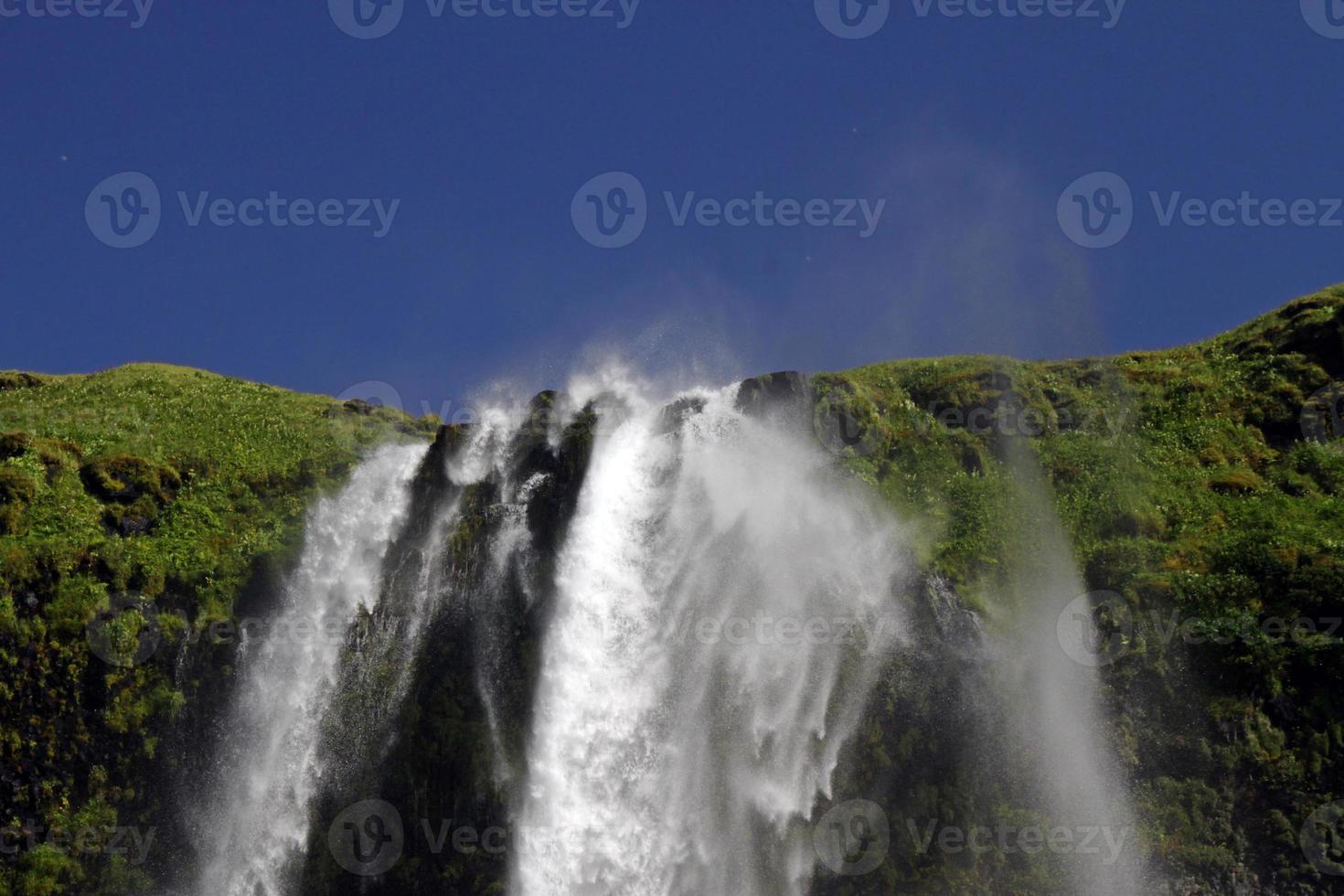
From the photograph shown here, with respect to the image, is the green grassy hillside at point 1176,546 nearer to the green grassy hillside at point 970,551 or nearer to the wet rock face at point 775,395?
the green grassy hillside at point 970,551

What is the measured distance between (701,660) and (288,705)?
13422mm

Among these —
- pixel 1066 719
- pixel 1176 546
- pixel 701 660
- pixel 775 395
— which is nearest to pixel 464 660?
pixel 701 660

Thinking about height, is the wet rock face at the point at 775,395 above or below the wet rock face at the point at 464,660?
above

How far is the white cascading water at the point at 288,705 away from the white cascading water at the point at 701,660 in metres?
7.52

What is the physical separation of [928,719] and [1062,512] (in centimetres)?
1080

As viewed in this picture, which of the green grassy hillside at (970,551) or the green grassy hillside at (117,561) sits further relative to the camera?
the green grassy hillside at (117,561)

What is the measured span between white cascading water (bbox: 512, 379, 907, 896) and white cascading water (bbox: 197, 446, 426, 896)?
7521mm

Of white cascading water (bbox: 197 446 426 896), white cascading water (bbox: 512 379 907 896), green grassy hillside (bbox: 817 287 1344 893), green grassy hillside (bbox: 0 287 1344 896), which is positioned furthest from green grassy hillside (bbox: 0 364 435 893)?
green grassy hillside (bbox: 817 287 1344 893)

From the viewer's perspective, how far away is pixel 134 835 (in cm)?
3369

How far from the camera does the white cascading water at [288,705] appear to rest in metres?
33.5

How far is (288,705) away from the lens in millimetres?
35719

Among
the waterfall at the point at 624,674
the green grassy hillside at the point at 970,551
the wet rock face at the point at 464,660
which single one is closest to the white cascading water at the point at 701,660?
the waterfall at the point at 624,674

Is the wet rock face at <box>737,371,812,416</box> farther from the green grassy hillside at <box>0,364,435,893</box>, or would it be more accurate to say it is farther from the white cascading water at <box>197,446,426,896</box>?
the green grassy hillside at <box>0,364,435,893</box>

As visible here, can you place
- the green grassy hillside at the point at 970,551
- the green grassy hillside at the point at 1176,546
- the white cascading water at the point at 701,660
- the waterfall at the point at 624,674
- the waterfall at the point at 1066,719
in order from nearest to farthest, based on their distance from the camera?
the waterfall at the point at 1066,719 < the green grassy hillside at the point at 1176,546 < the green grassy hillside at the point at 970,551 < the white cascading water at the point at 701,660 < the waterfall at the point at 624,674
